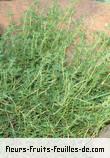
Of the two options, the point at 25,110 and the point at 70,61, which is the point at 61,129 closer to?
the point at 25,110

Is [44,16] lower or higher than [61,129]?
higher

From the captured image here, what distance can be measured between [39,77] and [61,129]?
39 cm

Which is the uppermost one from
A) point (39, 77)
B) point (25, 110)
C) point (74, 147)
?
point (39, 77)

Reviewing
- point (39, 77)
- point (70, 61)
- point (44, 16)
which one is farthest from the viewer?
point (44, 16)

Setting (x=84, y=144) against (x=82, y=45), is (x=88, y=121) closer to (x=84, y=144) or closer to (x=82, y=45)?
(x=84, y=144)

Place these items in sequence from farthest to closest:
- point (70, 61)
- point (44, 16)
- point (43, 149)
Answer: point (44, 16)
point (70, 61)
point (43, 149)

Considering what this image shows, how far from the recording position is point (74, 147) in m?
2.36

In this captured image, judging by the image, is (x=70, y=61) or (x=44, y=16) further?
(x=44, y=16)

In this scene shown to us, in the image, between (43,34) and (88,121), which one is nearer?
(88,121)

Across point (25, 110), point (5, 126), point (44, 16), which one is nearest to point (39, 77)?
point (25, 110)

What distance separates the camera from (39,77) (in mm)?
2514

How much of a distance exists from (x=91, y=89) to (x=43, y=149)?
58cm

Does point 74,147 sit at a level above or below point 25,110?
below

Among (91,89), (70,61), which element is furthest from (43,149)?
(70,61)
